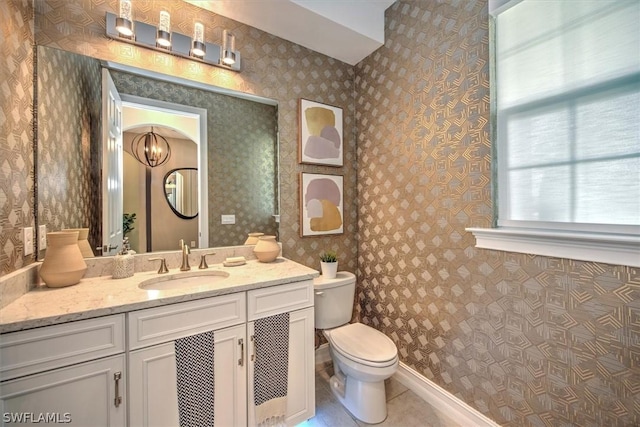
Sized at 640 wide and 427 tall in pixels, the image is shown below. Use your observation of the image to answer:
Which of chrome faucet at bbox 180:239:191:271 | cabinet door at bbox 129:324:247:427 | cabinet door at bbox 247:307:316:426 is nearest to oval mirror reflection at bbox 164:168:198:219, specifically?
chrome faucet at bbox 180:239:191:271

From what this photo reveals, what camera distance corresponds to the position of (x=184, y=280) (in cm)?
153

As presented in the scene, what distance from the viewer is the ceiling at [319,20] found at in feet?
5.57

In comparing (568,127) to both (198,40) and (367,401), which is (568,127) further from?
(198,40)

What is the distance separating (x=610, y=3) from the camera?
42.6 inches

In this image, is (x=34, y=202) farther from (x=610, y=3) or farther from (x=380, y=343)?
(x=610, y=3)

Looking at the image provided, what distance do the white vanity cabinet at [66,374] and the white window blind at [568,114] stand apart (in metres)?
1.96

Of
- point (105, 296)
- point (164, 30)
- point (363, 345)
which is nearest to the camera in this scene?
point (105, 296)

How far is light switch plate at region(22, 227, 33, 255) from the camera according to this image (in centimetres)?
118

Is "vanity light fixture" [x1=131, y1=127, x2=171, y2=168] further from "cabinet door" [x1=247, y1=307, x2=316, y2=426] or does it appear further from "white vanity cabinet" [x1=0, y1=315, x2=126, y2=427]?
"cabinet door" [x1=247, y1=307, x2=316, y2=426]

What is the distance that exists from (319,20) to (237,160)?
1.13 meters

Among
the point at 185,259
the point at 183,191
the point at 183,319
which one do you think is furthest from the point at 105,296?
the point at 183,191

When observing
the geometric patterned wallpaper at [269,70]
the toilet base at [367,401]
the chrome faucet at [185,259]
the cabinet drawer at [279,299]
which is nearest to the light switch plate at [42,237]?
the chrome faucet at [185,259]

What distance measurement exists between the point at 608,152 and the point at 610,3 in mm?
624

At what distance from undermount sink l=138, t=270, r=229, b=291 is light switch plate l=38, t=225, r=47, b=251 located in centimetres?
51
